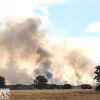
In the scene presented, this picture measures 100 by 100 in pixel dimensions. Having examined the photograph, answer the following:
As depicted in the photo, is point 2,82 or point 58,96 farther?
point 2,82

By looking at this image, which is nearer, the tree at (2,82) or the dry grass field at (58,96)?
the dry grass field at (58,96)

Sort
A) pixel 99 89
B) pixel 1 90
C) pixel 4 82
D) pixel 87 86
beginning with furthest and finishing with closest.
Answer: pixel 4 82 < pixel 87 86 < pixel 99 89 < pixel 1 90

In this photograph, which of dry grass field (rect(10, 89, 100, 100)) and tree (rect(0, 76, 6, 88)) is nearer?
dry grass field (rect(10, 89, 100, 100))

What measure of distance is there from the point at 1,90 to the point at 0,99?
122 cm

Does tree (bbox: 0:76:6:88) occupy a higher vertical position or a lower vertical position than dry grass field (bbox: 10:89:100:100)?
higher

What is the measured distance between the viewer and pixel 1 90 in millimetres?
31750

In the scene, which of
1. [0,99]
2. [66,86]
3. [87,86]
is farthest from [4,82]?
[0,99]

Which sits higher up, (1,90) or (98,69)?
(98,69)

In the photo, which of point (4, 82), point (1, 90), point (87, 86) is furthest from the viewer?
point (4, 82)

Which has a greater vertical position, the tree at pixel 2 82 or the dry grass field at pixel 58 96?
the tree at pixel 2 82

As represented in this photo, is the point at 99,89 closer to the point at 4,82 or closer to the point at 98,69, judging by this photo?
the point at 98,69

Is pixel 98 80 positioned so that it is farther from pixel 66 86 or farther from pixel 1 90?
pixel 66 86

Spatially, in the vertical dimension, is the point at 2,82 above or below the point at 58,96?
above

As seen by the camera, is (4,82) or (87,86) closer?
(87,86)
